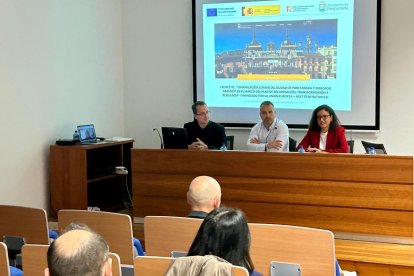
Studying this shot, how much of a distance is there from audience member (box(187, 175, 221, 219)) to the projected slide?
426 centimetres

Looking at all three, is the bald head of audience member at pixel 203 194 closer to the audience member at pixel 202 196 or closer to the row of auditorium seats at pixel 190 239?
the audience member at pixel 202 196

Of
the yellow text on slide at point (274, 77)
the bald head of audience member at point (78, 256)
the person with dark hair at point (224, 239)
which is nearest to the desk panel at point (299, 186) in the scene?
the yellow text on slide at point (274, 77)

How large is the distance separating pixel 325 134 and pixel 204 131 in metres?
1.37

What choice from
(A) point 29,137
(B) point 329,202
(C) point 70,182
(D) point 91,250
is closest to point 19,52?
(A) point 29,137

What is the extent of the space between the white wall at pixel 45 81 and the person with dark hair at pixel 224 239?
410cm

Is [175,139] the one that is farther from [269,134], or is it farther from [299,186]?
[299,186]

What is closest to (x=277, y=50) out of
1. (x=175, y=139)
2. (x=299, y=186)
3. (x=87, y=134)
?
(x=175, y=139)

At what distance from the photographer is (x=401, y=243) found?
507cm

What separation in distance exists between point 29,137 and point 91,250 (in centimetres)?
473

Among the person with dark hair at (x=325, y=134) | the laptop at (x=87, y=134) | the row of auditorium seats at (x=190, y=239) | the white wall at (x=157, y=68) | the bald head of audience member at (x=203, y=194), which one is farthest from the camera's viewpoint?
the white wall at (x=157, y=68)

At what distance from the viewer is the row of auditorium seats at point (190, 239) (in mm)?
2652

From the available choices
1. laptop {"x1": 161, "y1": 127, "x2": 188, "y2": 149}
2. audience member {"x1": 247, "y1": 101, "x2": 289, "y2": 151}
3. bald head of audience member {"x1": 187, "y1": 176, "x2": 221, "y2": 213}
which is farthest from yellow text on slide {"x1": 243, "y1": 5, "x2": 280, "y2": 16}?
bald head of audience member {"x1": 187, "y1": 176, "x2": 221, "y2": 213}

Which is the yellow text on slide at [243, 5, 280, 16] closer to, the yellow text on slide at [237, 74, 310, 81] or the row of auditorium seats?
the yellow text on slide at [237, 74, 310, 81]

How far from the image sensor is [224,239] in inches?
80.4
